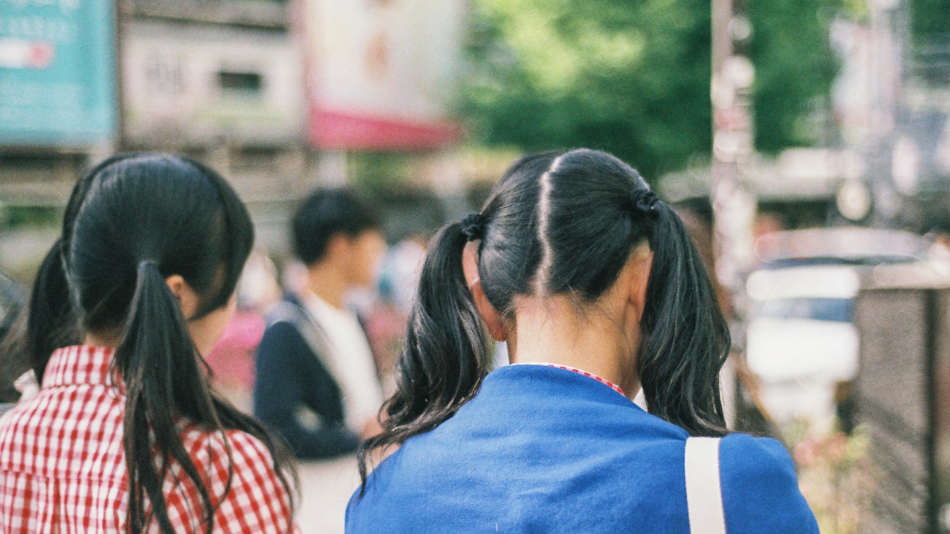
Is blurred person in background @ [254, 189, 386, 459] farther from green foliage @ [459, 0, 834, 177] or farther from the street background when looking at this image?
green foliage @ [459, 0, 834, 177]

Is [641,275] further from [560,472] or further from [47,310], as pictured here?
[47,310]

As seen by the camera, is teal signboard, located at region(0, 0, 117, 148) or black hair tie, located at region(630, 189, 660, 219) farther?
teal signboard, located at region(0, 0, 117, 148)

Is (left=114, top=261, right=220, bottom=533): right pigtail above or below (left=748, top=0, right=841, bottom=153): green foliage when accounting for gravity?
below

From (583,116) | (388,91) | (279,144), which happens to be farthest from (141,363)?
(388,91)

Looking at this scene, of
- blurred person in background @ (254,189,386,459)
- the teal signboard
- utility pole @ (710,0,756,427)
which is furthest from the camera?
the teal signboard

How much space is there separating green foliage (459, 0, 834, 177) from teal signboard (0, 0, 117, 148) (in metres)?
6.20

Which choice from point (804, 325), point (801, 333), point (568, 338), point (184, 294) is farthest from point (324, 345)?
point (804, 325)

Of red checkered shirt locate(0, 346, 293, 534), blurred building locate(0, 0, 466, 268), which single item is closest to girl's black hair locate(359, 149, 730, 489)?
red checkered shirt locate(0, 346, 293, 534)

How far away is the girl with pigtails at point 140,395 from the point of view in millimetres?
1336

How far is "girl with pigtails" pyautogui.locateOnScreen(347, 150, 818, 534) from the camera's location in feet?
3.24

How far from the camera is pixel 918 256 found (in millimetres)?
10492

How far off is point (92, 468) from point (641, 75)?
12120 mm

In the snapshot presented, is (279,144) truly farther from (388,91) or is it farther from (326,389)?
(326,389)

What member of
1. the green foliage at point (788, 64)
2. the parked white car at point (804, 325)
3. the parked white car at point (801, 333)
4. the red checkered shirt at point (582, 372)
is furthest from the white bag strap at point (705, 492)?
the green foliage at point (788, 64)
